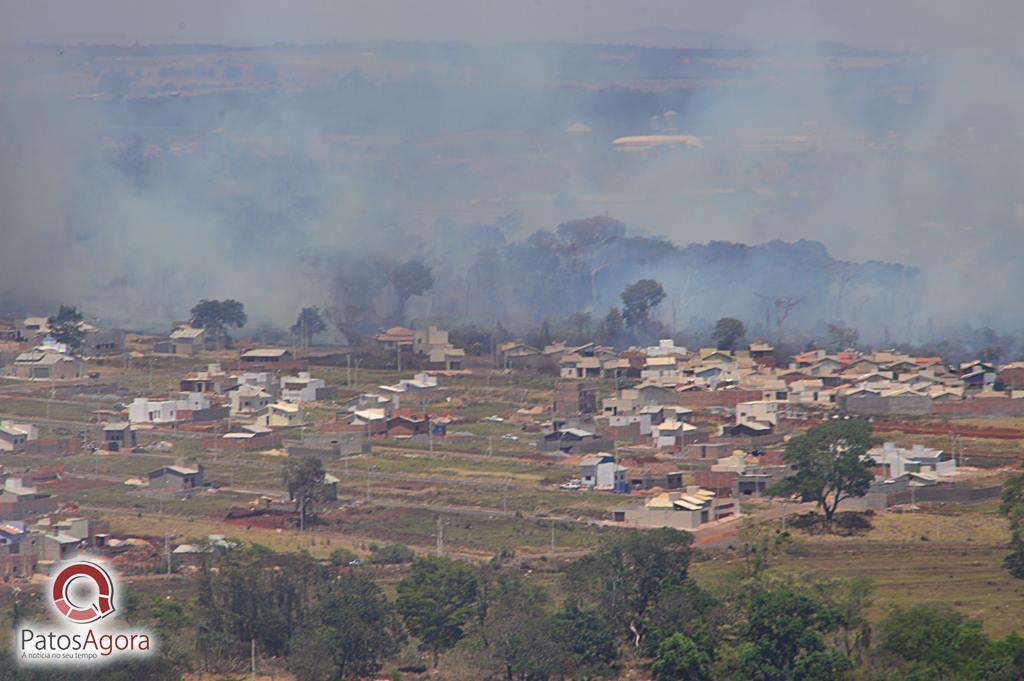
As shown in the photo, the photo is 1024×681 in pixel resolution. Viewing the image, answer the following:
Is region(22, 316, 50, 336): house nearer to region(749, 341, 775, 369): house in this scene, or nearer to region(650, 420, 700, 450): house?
region(749, 341, 775, 369): house

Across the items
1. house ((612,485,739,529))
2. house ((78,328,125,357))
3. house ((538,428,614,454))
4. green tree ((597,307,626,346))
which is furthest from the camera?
green tree ((597,307,626,346))

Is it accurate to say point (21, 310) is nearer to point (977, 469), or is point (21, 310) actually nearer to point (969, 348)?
point (969, 348)

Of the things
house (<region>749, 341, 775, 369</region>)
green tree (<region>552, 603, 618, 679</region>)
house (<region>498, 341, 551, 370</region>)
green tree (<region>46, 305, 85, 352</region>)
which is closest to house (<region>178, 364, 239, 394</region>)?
green tree (<region>46, 305, 85, 352</region>)

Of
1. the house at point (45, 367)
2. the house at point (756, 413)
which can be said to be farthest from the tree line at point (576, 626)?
the house at point (45, 367)

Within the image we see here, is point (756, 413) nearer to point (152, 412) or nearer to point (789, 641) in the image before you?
point (152, 412)

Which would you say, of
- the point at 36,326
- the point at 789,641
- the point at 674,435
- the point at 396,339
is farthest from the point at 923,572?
the point at 36,326
